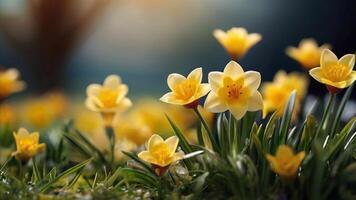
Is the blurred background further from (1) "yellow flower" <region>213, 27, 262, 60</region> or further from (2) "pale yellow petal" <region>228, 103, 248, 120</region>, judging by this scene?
(2) "pale yellow petal" <region>228, 103, 248, 120</region>

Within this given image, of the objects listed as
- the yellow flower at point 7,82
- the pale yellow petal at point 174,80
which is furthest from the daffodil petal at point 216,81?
the yellow flower at point 7,82

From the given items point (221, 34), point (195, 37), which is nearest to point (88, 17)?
point (221, 34)

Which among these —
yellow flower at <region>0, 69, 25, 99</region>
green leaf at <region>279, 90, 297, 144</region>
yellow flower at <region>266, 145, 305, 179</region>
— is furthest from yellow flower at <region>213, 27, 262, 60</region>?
yellow flower at <region>0, 69, 25, 99</region>

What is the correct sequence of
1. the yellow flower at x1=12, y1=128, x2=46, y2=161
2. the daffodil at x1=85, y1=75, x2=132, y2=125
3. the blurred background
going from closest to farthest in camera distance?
1. the yellow flower at x1=12, y1=128, x2=46, y2=161
2. the daffodil at x1=85, y1=75, x2=132, y2=125
3. the blurred background

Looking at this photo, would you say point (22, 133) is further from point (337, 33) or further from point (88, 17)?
point (88, 17)

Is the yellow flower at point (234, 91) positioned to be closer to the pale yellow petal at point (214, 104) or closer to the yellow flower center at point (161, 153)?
the pale yellow petal at point (214, 104)

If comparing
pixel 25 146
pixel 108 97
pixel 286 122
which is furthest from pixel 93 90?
pixel 286 122
